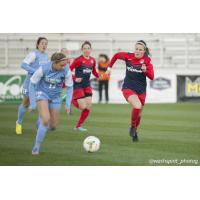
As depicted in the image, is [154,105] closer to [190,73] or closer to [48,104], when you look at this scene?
[190,73]

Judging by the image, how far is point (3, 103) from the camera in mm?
10000

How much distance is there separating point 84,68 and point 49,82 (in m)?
1.87

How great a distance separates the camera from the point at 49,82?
966 centimetres

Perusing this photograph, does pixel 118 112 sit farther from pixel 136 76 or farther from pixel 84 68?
pixel 84 68

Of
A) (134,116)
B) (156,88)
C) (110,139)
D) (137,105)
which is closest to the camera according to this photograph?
(134,116)

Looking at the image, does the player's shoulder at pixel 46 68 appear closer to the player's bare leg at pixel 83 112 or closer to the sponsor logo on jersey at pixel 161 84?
the player's bare leg at pixel 83 112

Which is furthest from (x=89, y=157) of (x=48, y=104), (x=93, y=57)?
(x=93, y=57)

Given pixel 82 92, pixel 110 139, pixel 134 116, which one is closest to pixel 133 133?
pixel 134 116

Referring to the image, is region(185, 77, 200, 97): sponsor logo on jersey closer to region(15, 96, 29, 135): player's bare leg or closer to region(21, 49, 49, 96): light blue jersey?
region(21, 49, 49, 96): light blue jersey

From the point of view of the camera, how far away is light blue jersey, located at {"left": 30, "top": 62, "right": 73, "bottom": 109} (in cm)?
957

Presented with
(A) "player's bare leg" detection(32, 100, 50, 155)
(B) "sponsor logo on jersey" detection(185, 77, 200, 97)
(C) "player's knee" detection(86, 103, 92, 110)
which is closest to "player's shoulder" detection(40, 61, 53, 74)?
(A) "player's bare leg" detection(32, 100, 50, 155)

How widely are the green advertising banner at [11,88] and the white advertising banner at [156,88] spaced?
138 cm

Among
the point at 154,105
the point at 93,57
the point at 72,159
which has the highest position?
the point at 93,57
